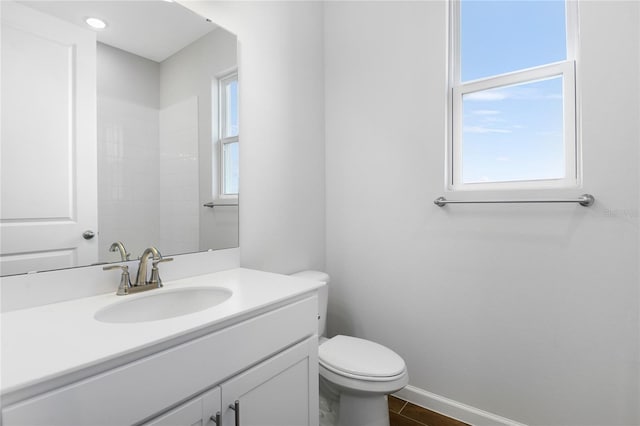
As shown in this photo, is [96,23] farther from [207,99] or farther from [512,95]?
[512,95]

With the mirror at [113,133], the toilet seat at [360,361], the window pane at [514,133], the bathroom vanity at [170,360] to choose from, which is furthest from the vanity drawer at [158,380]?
Result: the window pane at [514,133]

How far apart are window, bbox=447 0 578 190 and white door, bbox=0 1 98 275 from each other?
162 centimetres

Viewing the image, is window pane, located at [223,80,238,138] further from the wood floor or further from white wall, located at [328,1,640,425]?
the wood floor

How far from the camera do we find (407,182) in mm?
1781

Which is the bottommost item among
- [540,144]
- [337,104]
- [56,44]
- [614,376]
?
[614,376]

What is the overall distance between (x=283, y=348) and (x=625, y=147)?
4.99 feet

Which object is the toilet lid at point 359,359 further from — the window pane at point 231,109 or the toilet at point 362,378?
the window pane at point 231,109

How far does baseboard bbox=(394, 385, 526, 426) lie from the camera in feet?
5.06

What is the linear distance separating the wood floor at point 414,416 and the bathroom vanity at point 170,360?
702 mm

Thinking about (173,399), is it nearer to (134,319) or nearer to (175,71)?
(134,319)

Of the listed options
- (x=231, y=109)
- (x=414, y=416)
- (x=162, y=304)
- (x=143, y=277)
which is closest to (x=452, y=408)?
(x=414, y=416)

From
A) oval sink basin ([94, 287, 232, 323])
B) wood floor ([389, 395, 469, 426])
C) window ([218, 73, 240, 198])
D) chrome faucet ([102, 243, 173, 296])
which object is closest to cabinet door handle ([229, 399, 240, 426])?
oval sink basin ([94, 287, 232, 323])

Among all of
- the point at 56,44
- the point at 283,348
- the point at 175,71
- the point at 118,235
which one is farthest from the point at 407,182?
the point at 56,44

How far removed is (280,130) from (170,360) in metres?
1.32
